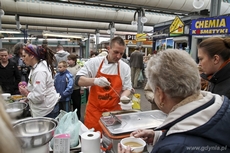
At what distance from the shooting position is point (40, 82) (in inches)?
80.3

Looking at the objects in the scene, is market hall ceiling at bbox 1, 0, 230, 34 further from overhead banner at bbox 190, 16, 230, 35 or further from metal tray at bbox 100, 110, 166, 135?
metal tray at bbox 100, 110, 166, 135

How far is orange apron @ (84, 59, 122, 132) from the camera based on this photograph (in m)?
2.19

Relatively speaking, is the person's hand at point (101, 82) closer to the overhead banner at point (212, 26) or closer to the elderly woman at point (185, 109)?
the elderly woman at point (185, 109)

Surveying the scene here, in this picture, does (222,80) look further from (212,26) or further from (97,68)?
(212,26)

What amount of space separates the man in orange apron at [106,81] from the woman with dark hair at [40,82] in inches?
15.3

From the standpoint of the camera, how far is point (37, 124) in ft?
4.56

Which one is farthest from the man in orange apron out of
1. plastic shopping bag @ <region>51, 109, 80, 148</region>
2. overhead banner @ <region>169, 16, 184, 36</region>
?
overhead banner @ <region>169, 16, 184, 36</region>

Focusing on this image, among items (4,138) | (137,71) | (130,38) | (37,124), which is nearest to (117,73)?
(37,124)

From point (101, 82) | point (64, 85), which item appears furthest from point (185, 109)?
point (64, 85)

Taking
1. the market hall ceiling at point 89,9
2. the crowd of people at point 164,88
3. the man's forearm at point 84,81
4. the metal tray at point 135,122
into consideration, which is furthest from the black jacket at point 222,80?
the market hall ceiling at point 89,9

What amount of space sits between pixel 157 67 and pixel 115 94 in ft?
4.59

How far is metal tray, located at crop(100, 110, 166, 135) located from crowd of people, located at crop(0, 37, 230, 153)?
13 centimetres

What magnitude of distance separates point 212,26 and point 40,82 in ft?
14.1

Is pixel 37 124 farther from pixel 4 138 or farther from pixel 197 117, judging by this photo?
pixel 197 117
